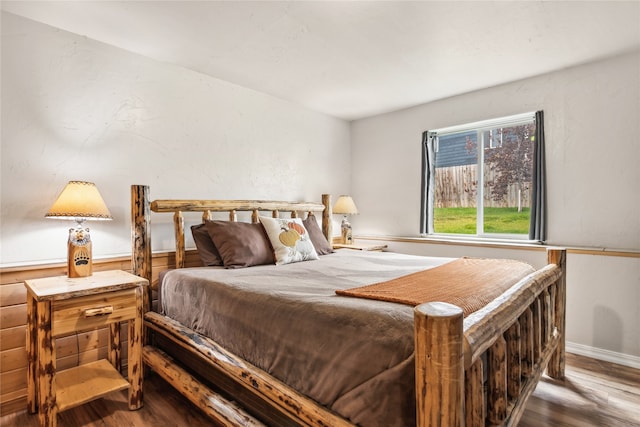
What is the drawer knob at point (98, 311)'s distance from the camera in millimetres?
1760

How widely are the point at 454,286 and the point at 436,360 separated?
863 mm

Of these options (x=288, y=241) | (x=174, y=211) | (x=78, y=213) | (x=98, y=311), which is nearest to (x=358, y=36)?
(x=288, y=241)

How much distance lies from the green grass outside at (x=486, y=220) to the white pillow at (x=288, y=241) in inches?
68.8

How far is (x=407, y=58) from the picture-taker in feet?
8.62

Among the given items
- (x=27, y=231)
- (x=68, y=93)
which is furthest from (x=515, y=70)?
(x=27, y=231)

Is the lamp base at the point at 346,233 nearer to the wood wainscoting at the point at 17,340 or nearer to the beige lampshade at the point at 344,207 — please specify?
the beige lampshade at the point at 344,207

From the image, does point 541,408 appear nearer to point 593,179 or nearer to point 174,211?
point 593,179

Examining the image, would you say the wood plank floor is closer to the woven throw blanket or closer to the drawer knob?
the drawer knob

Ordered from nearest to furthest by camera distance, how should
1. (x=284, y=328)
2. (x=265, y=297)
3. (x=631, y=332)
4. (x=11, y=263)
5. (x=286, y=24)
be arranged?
(x=284, y=328), (x=265, y=297), (x=11, y=263), (x=286, y=24), (x=631, y=332)

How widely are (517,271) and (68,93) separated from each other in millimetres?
3049

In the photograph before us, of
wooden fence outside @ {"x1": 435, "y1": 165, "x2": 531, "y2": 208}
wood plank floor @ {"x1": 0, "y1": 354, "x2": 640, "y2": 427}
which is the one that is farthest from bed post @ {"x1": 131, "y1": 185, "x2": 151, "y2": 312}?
wooden fence outside @ {"x1": 435, "y1": 165, "x2": 531, "y2": 208}

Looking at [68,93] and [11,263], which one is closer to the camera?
[11,263]

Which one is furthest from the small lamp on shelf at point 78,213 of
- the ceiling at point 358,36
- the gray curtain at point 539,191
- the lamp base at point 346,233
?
the gray curtain at point 539,191

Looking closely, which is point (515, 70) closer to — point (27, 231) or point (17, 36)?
point (17, 36)
